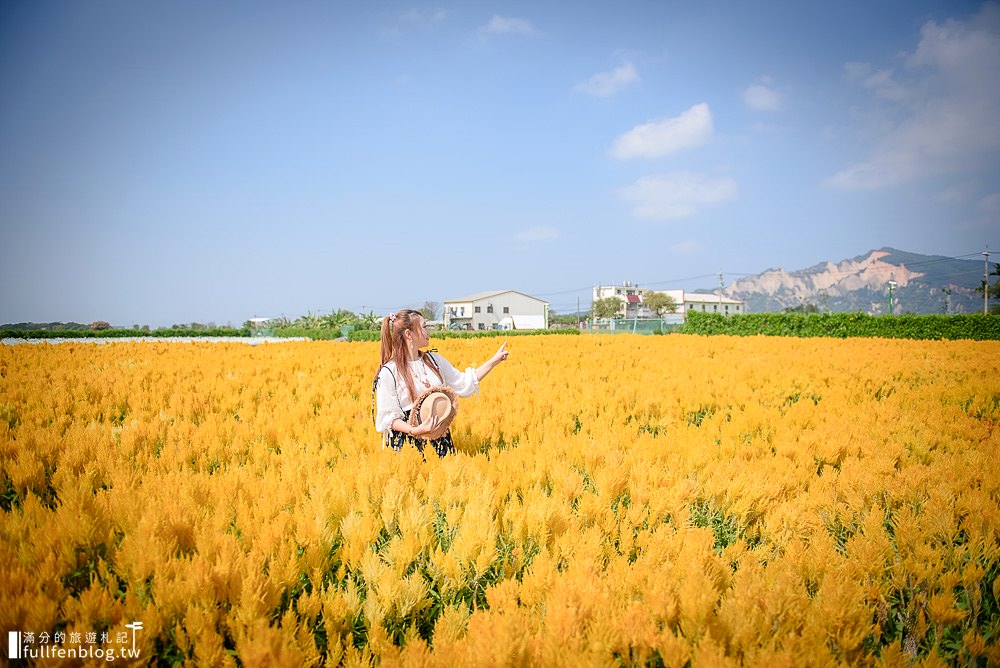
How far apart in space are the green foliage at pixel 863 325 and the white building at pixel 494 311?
146ft

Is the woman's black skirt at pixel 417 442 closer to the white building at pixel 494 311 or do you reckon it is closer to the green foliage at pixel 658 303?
the white building at pixel 494 311

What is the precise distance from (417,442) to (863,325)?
3078 centimetres

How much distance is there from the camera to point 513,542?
245 cm

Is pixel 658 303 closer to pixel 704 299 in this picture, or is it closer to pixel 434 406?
pixel 704 299

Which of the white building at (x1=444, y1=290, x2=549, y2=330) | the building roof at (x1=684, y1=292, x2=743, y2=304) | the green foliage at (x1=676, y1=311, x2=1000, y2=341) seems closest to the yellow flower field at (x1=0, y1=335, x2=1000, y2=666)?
the green foliage at (x1=676, y1=311, x2=1000, y2=341)

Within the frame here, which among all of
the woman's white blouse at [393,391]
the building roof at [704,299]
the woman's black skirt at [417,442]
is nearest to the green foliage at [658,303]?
the building roof at [704,299]

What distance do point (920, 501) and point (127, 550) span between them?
13.8 ft

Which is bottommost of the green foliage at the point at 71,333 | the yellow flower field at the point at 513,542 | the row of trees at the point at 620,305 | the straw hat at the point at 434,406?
the yellow flower field at the point at 513,542

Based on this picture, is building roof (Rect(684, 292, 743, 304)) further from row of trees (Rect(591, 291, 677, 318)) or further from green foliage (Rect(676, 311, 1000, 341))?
green foliage (Rect(676, 311, 1000, 341))

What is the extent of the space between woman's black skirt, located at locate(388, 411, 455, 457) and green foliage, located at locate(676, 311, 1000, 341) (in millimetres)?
25695

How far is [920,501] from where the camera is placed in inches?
120

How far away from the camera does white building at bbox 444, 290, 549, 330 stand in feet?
256

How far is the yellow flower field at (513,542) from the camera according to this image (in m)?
1.70

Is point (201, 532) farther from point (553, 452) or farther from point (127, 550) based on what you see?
point (553, 452)
